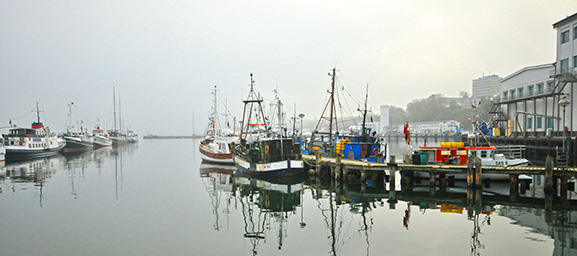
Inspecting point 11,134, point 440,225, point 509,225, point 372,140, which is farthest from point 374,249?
point 11,134

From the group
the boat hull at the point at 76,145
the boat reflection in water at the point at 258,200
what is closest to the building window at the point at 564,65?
the boat reflection in water at the point at 258,200

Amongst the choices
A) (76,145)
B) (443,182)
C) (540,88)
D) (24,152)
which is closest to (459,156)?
(443,182)

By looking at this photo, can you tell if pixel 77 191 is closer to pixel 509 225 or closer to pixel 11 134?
pixel 509 225

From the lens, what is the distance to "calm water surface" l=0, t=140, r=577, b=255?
1320cm

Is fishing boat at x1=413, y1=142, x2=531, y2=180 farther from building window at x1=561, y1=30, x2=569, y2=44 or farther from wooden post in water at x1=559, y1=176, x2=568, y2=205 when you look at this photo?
building window at x1=561, y1=30, x2=569, y2=44

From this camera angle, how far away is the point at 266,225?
16953mm

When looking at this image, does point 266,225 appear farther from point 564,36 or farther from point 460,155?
point 564,36

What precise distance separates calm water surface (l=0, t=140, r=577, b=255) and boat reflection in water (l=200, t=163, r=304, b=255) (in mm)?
74

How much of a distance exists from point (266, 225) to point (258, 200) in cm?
617

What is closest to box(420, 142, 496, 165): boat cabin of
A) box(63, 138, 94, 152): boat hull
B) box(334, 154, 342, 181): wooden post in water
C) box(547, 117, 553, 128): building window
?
box(334, 154, 342, 181): wooden post in water

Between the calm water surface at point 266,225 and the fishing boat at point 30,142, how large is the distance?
119ft

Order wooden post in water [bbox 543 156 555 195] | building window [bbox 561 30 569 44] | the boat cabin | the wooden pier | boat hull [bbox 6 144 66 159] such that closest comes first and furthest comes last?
wooden post in water [bbox 543 156 555 195] → the wooden pier → the boat cabin → building window [bbox 561 30 569 44] → boat hull [bbox 6 144 66 159]

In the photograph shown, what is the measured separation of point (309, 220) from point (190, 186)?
14932 mm

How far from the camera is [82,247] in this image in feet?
44.3
